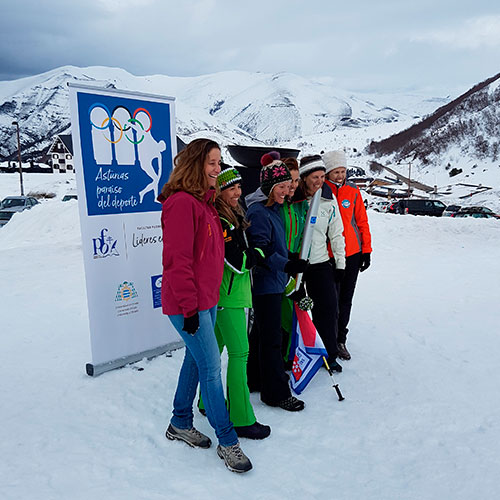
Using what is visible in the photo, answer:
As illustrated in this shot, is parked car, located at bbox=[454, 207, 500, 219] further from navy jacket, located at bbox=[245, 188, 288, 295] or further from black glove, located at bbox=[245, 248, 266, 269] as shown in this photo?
black glove, located at bbox=[245, 248, 266, 269]

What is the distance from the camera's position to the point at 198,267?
2535 millimetres

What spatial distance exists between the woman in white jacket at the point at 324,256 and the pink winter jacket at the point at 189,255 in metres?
1.29

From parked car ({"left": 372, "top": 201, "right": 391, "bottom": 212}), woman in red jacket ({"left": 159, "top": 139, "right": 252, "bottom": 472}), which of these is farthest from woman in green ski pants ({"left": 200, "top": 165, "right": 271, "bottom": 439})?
parked car ({"left": 372, "top": 201, "right": 391, "bottom": 212})

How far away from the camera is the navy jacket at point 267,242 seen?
320 centimetres

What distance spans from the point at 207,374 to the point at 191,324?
1.33 ft

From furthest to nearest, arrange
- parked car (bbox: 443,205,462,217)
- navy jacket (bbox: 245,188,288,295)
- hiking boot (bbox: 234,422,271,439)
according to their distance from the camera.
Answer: parked car (bbox: 443,205,462,217) → navy jacket (bbox: 245,188,288,295) → hiking boot (bbox: 234,422,271,439)

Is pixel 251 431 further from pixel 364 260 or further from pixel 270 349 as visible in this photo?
pixel 364 260

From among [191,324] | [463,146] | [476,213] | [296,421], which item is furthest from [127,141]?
[463,146]

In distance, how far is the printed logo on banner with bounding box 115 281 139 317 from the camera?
13.1ft

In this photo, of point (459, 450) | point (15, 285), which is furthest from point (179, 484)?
point (15, 285)

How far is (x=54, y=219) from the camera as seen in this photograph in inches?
572

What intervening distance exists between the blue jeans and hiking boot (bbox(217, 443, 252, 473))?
1.3 inches

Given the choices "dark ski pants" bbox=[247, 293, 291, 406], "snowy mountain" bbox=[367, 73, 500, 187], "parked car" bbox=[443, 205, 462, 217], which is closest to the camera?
"dark ski pants" bbox=[247, 293, 291, 406]

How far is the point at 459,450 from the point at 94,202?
328cm
